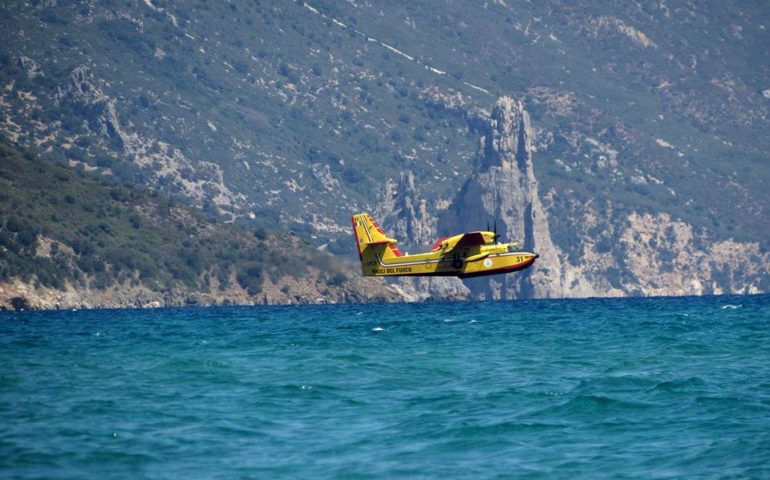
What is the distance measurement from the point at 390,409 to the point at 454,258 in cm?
3753

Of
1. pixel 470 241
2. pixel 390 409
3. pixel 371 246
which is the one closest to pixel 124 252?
pixel 371 246

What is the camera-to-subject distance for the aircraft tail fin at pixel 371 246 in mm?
82250

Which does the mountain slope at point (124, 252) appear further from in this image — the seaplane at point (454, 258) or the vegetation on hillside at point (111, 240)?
the seaplane at point (454, 258)

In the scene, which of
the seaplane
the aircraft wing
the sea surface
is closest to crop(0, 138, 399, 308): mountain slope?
the seaplane

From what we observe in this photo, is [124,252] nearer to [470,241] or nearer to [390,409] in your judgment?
[470,241]

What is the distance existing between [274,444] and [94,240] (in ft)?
430

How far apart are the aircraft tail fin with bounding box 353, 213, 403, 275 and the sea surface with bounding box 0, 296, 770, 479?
43.2 feet

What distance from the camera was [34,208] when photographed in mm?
164500

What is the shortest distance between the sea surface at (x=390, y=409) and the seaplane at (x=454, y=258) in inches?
427

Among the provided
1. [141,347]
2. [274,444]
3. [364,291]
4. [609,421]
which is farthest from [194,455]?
[364,291]

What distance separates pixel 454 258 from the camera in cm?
8031

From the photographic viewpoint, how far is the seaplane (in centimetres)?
8012

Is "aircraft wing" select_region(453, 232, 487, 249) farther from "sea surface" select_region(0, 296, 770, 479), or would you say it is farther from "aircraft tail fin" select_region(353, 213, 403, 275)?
"sea surface" select_region(0, 296, 770, 479)

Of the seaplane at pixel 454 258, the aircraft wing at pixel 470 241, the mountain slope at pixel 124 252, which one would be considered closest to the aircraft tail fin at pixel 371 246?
the seaplane at pixel 454 258
